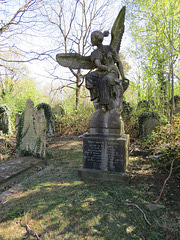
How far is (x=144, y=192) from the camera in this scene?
2.66 meters

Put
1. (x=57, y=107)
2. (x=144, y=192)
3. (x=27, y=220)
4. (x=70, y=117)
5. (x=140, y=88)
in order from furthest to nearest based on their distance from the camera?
(x=57, y=107), (x=70, y=117), (x=140, y=88), (x=144, y=192), (x=27, y=220)

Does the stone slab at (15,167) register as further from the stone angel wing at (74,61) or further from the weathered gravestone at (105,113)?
the stone angel wing at (74,61)

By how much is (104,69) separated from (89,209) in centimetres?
268

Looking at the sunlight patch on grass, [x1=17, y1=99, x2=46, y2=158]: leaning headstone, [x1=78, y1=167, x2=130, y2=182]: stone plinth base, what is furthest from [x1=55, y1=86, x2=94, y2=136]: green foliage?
the sunlight patch on grass

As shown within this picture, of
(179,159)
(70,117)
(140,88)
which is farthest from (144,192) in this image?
(70,117)

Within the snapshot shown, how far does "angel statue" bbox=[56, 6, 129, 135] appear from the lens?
325 cm

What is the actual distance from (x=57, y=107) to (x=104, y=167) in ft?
30.0

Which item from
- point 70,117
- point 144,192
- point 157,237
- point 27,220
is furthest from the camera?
point 70,117

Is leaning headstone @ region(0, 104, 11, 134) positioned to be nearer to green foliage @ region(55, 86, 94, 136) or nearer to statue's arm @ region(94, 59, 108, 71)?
green foliage @ region(55, 86, 94, 136)

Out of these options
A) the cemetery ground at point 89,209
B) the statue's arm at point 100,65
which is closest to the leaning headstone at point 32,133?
the cemetery ground at point 89,209

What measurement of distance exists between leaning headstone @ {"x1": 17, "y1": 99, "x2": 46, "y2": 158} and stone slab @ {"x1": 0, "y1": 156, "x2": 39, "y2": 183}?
29 cm

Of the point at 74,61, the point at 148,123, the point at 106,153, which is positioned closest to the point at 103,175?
the point at 106,153

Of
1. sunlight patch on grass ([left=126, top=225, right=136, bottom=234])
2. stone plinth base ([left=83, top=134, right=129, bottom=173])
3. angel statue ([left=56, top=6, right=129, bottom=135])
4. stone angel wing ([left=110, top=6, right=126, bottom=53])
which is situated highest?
stone angel wing ([left=110, top=6, right=126, bottom=53])

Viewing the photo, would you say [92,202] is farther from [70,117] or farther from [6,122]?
[6,122]
